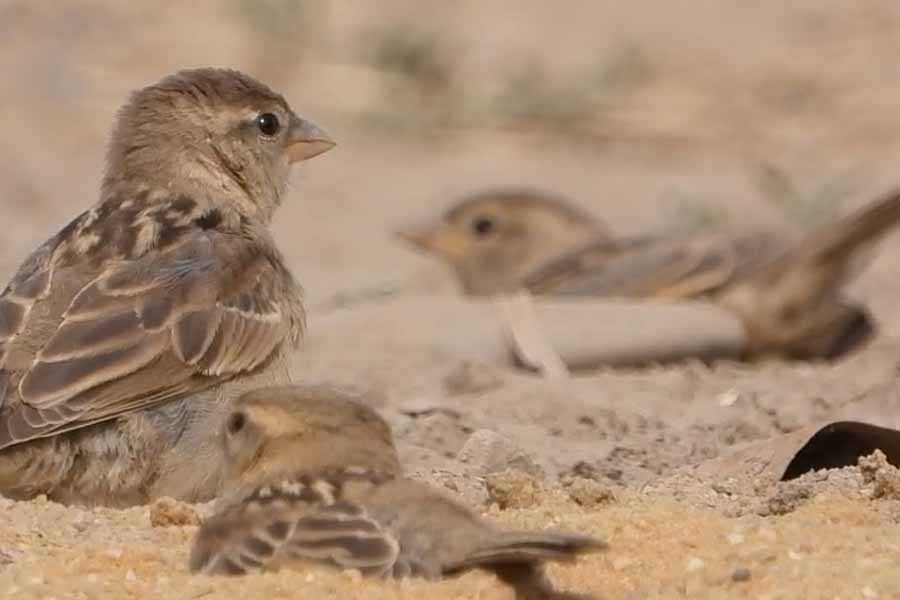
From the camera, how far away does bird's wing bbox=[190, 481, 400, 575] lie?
15.8 ft

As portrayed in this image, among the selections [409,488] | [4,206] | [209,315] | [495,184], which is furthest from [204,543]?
[495,184]

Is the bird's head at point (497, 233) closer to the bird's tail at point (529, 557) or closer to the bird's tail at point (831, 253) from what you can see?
the bird's tail at point (831, 253)

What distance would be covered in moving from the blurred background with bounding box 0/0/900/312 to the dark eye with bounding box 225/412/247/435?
26.9ft

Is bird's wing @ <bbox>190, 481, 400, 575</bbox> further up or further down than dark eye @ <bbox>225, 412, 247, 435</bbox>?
further down

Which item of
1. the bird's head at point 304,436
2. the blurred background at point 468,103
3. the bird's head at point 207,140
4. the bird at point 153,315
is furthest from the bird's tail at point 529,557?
the blurred background at point 468,103

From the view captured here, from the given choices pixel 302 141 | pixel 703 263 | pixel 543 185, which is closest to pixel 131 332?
pixel 302 141

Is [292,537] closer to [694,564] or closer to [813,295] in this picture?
[694,564]

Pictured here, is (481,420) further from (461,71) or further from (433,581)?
(461,71)

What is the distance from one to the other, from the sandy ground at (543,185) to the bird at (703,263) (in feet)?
1.06

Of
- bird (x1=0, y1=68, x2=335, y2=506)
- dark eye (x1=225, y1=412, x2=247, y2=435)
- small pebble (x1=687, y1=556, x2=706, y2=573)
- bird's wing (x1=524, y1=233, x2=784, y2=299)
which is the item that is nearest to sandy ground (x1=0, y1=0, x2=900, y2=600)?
small pebble (x1=687, y1=556, x2=706, y2=573)

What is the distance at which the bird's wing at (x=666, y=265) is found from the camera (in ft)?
37.2

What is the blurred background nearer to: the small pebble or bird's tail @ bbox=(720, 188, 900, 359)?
bird's tail @ bbox=(720, 188, 900, 359)

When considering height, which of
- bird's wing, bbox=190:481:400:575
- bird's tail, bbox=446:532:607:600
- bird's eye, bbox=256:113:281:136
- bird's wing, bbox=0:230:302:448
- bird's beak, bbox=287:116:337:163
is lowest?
bird's tail, bbox=446:532:607:600

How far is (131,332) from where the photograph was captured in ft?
21.9
